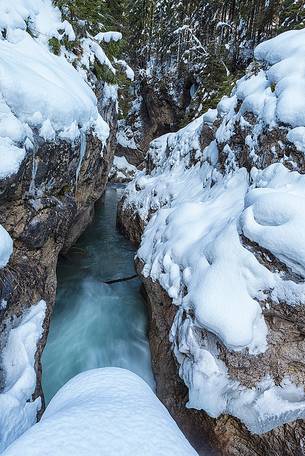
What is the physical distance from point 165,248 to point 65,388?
3.56m

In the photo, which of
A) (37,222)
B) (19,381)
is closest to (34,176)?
(37,222)


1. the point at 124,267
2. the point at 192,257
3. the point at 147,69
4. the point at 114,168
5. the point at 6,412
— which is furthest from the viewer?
the point at 147,69

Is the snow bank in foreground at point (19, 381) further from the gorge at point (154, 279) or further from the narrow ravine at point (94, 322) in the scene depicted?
the narrow ravine at point (94, 322)

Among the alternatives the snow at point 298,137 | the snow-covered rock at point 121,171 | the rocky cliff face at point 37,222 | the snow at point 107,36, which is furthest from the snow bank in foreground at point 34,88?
the snow-covered rock at point 121,171

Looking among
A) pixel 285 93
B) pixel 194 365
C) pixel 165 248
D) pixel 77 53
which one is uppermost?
pixel 77 53

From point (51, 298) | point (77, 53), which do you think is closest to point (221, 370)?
point (51, 298)

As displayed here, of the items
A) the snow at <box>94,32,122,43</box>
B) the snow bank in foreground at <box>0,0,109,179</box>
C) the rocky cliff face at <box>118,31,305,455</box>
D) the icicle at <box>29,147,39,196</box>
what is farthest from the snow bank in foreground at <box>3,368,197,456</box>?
the snow at <box>94,32,122,43</box>

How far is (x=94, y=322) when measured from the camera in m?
7.01

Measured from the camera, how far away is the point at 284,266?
11.7ft

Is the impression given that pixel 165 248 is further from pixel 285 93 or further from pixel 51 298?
pixel 285 93

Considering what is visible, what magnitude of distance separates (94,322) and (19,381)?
321cm

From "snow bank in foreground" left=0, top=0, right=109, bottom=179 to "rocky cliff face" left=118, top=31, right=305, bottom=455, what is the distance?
275 centimetres

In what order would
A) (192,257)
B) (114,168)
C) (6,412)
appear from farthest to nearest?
(114,168) → (192,257) → (6,412)

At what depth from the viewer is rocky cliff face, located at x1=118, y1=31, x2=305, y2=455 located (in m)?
3.41
